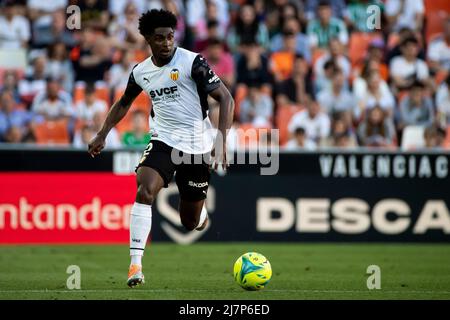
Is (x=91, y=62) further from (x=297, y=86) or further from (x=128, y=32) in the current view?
(x=297, y=86)

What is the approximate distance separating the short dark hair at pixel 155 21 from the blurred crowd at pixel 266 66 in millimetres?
6876

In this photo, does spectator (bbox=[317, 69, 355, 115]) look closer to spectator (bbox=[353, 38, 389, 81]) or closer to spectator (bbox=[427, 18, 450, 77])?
spectator (bbox=[353, 38, 389, 81])

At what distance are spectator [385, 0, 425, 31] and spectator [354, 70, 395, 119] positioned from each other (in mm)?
2047

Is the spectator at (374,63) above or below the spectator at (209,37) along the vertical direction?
below

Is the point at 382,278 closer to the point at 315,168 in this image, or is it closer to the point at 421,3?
the point at 315,168

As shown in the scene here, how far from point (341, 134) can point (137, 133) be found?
3.58 meters

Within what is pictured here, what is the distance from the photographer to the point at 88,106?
1750 cm

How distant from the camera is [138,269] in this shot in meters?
9.11

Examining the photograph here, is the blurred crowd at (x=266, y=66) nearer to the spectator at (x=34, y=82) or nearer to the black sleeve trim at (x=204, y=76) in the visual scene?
the spectator at (x=34, y=82)

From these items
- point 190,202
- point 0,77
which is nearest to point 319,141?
point 0,77

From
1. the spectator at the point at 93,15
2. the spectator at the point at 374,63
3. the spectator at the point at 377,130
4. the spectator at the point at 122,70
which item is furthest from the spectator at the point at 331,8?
the spectator at the point at 93,15

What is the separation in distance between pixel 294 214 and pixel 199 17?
581cm

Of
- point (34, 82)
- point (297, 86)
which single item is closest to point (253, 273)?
point (297, 86)

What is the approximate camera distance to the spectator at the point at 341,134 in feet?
56.0
